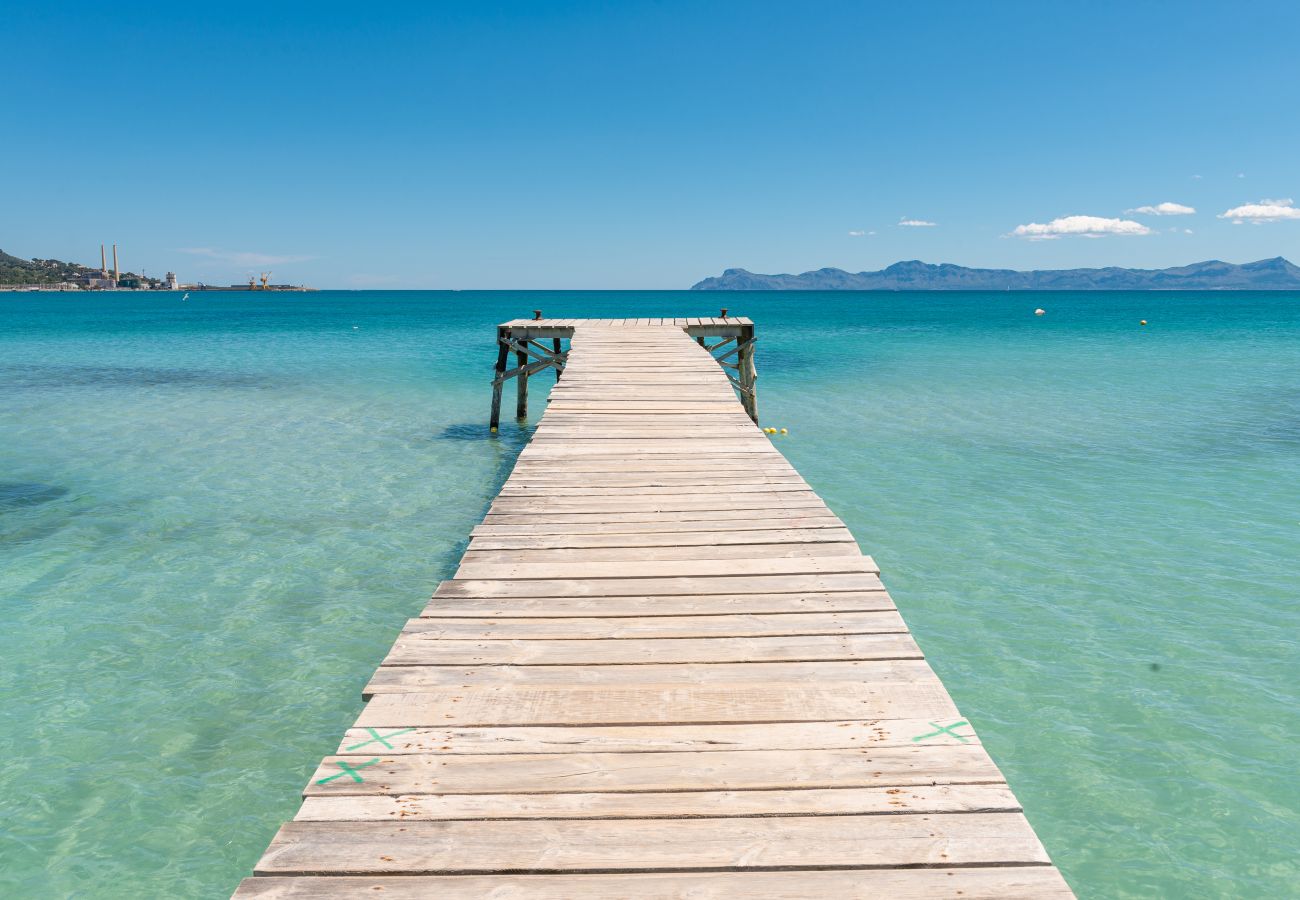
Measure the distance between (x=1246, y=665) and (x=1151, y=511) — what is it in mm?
4548

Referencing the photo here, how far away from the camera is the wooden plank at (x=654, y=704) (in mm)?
3045

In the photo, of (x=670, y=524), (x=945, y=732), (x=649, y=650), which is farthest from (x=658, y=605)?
(x=945, y=732)

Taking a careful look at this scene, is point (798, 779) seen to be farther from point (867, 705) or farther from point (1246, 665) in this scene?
point (1246, 665)

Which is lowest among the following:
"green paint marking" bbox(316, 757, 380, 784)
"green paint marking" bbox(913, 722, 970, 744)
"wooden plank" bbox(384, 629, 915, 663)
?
"green paint marking" bbox(316, 757, 380, 784)

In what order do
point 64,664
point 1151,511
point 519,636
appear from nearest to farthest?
point 519,636 < point 64,664 < point 1151,511

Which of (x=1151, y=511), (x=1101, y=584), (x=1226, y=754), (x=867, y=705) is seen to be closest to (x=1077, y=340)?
(x=1151, y=511)

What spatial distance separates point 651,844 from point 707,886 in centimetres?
22

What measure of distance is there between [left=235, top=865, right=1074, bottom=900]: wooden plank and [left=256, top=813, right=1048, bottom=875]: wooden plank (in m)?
0.03

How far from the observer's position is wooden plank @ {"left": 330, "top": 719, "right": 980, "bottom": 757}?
286 centimetres

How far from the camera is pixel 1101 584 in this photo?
26.0ft

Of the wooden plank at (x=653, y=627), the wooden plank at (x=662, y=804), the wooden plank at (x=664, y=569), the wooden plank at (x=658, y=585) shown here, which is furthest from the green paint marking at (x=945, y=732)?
the wooden plank at (x=664, y=569)

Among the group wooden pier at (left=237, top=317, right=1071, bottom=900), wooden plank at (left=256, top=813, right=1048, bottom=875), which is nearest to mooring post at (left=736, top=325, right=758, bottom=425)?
wooden pier at (left=237, top=317, right=1071, bottom=900)

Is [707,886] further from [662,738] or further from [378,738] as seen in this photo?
[378,738]

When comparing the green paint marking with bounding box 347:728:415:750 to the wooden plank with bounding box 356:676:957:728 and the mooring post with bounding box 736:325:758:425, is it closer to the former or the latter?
the wooden plank with bounding box 356:676:957:728
